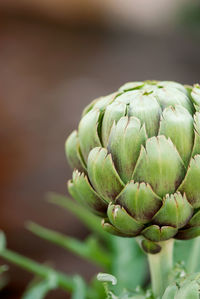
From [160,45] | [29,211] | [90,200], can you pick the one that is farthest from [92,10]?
[90,200]

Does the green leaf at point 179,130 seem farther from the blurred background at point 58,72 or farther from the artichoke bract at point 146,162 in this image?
the blurred background at point 58,72

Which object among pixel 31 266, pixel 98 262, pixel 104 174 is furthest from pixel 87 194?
pixel 98 262

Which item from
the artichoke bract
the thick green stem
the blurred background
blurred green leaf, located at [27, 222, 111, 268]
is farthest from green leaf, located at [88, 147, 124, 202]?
the blurred background

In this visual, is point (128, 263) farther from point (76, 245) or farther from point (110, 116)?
point (110, 116)

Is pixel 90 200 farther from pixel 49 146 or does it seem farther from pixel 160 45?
pixel 160 45

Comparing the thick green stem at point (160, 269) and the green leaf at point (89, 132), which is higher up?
the green leaf at point (89, 132)

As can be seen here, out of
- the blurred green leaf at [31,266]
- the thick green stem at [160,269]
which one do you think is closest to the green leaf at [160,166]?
the thick green stem at [160,269]

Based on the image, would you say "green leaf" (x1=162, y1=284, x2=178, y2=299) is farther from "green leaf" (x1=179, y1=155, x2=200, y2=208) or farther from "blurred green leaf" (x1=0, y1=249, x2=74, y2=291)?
"blurred green leaf" (x1=0, y1=249, x2=74, y2=291)
